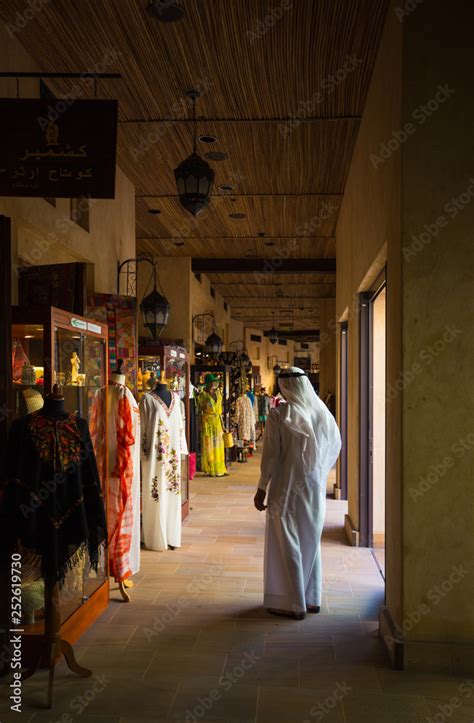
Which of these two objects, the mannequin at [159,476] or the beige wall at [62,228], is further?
the mannequin at [159,476]

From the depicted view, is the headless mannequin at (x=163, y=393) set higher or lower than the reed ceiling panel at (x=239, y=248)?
lower

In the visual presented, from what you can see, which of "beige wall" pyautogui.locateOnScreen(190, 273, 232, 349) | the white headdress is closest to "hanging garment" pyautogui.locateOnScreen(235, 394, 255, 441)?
"beige wall" pyautogui.locateOnScreen(190, 273, 232, 349)

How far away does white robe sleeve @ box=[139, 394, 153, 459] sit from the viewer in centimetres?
588

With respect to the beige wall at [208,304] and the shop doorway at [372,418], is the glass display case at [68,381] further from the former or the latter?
the beige wall at [208,304]

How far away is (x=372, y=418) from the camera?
19.1ft

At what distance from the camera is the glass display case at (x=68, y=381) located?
3.52 meters

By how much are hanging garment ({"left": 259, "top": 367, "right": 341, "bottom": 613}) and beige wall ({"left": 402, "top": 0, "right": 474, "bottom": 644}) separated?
38.7 inches

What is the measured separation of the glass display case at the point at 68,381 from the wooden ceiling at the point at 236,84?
1.85 m

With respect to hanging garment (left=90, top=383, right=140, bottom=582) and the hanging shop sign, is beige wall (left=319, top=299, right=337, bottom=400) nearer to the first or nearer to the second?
hanging garment (left=90, top=383, right=140, bottom=582)

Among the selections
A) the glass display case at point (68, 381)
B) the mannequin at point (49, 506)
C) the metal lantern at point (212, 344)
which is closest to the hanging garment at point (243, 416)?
the metal lantern at point (212, 344)

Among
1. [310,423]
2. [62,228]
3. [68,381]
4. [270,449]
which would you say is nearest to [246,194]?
[62,228]

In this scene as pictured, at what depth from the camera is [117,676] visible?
3.33 metres

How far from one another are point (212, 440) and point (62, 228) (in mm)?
6007

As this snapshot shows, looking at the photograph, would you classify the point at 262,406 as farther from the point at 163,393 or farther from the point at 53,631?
the point at 53,631
